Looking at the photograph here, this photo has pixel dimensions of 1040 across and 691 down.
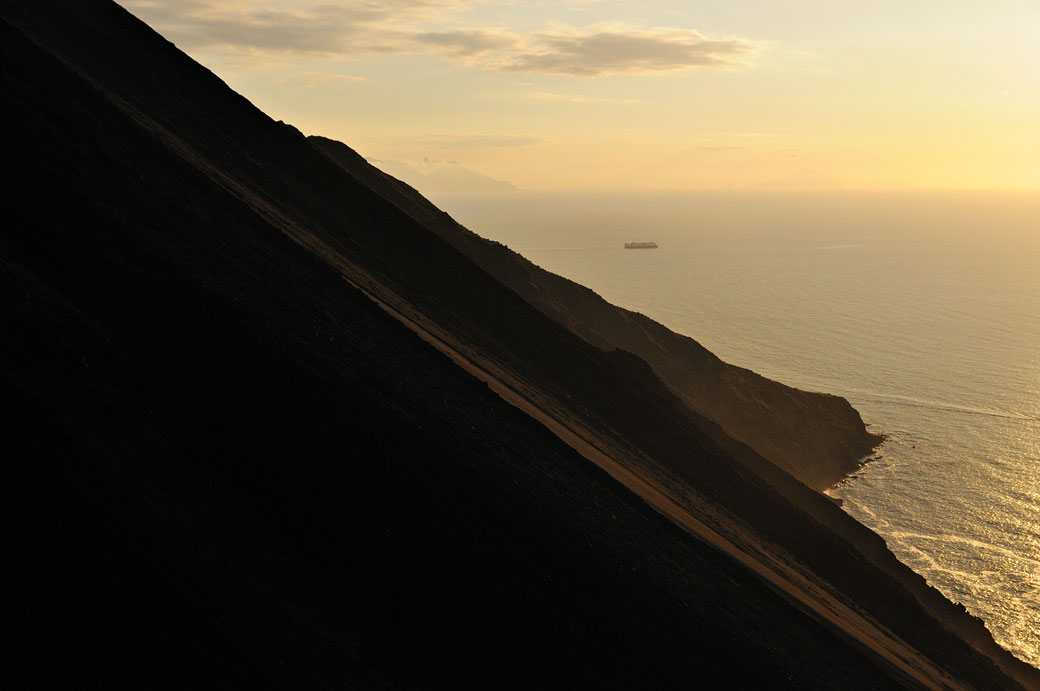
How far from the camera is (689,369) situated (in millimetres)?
57312

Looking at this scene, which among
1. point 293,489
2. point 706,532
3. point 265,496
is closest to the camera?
point 265,496

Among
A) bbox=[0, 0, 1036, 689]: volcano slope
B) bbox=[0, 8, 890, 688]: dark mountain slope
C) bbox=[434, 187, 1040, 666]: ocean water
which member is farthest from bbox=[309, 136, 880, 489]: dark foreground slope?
bbox=[0, 8, 890, 688]: dark mountain slope

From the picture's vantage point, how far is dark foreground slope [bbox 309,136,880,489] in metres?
51.7

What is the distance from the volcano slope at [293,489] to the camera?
11172mm

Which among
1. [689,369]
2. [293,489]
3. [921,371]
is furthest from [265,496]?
[921,371]

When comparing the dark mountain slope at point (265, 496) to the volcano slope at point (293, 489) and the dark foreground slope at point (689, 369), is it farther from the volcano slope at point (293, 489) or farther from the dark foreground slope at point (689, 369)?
the dark foreground slope at point (689, 369)

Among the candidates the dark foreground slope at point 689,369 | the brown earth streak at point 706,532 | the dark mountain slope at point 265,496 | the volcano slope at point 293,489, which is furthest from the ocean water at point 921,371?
the dark mountain slope at point 265,496

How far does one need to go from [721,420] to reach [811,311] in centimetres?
7148

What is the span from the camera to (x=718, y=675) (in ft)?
56.9

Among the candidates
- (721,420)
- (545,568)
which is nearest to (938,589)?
(721,420)

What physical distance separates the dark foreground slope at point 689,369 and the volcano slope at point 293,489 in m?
21.4

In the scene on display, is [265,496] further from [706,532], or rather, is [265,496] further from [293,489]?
[706,532]

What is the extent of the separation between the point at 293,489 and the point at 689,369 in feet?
150

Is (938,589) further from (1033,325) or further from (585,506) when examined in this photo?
(1033,325)
